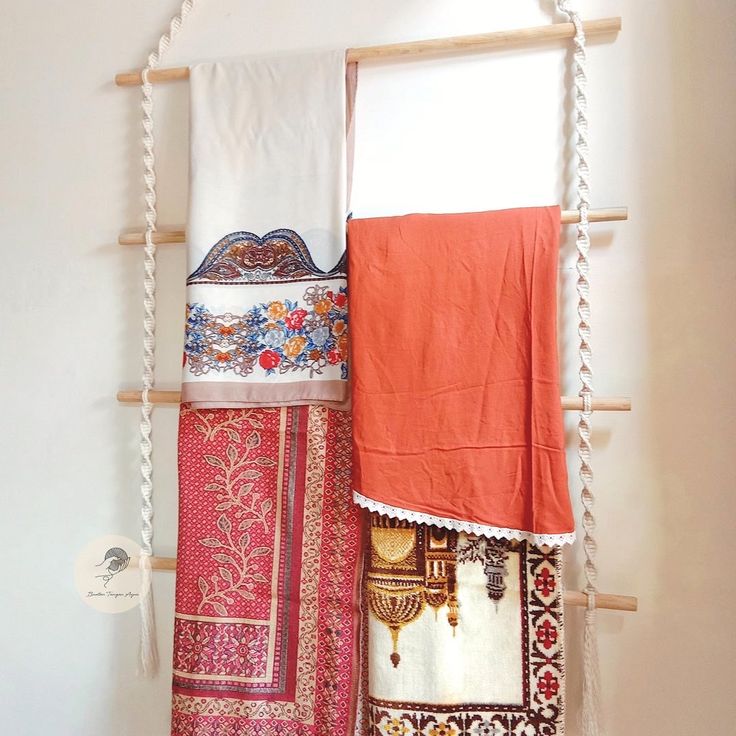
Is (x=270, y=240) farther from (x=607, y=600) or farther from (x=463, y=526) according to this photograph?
(x=607, y=600)

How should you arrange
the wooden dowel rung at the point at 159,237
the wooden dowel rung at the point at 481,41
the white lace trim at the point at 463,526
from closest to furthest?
1. the white lace trim at the point at 463,526
2. the wooden dowel rung at the point at 481,41
3. the wooden dowel rung at the point at 159,237

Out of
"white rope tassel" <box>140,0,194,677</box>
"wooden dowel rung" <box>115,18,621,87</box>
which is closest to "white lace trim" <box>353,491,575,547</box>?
"white rope tassel" <box>140,0,194,677</box>

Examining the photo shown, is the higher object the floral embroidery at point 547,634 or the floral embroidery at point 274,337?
the floral embroidery at point 274,337

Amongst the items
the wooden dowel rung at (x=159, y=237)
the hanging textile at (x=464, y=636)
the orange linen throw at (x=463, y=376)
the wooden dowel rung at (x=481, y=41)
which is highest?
the wooden dowel rung at (x=481, y=41)

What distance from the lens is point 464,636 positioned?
98 centimetres

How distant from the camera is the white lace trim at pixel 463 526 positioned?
915 millimetres

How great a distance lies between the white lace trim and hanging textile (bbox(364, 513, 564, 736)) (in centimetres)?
4

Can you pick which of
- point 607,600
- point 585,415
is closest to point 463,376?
point 585,415

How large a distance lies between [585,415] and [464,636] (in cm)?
40

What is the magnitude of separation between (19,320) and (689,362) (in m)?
1.25

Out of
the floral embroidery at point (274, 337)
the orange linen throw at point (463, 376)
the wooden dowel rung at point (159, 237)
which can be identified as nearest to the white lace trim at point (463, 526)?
the orange linen throw at point (463, 376)

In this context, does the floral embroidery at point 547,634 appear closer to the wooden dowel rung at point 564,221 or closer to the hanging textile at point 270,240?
the hanging textile at point 270,240

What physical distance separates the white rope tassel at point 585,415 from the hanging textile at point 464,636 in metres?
0.06

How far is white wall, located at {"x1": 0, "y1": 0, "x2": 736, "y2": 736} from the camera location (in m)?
1.00
